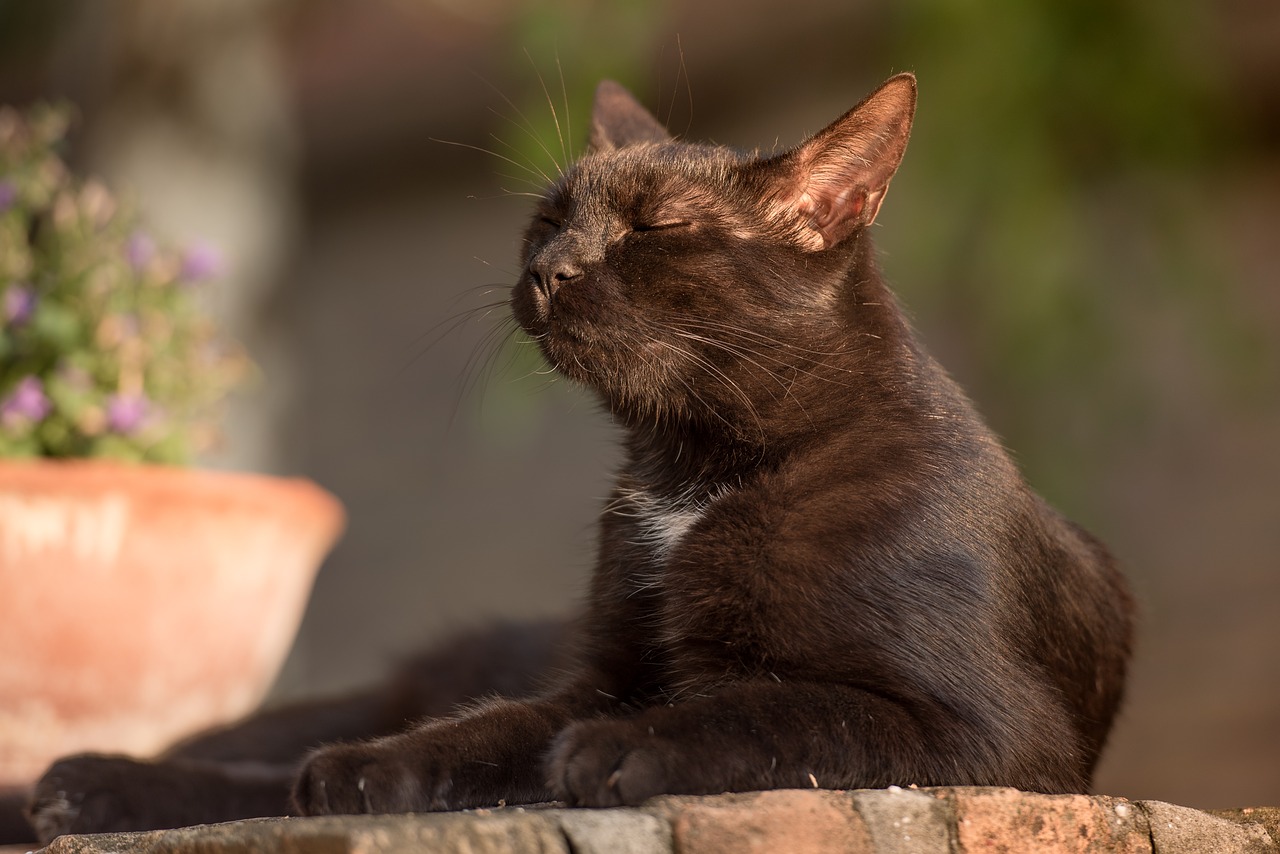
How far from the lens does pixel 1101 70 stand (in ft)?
11.1

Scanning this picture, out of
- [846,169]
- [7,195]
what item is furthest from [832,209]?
[7,195]

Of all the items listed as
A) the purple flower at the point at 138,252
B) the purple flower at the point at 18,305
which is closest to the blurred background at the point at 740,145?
the purple flower at the point at 138,252

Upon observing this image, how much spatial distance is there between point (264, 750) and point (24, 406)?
2.73 feet

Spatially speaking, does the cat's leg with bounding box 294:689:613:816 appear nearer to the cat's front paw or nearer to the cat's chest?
the cat's front paw

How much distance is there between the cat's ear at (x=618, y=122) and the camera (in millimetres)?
2107

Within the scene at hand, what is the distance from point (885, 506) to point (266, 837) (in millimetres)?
819

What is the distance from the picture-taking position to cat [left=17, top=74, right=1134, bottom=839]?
1.38 metres

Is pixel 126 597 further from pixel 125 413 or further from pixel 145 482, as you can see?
pixel 125 413

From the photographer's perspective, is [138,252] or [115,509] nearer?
[115,509]

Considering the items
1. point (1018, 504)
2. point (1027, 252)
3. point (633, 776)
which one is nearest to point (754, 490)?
point (1018, 504)

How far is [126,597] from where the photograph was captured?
2434mm

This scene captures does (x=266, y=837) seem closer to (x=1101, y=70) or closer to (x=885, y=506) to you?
(x=885, y=506)

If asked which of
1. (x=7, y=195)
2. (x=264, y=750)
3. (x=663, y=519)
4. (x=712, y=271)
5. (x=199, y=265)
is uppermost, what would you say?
(x=712, y=271)

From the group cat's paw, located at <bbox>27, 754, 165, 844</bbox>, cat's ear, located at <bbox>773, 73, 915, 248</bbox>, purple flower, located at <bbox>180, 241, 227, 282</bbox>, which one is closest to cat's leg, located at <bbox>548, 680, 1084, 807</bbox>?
cat's ear, located at <bbox>773, 73, 915, 248</bbox>
